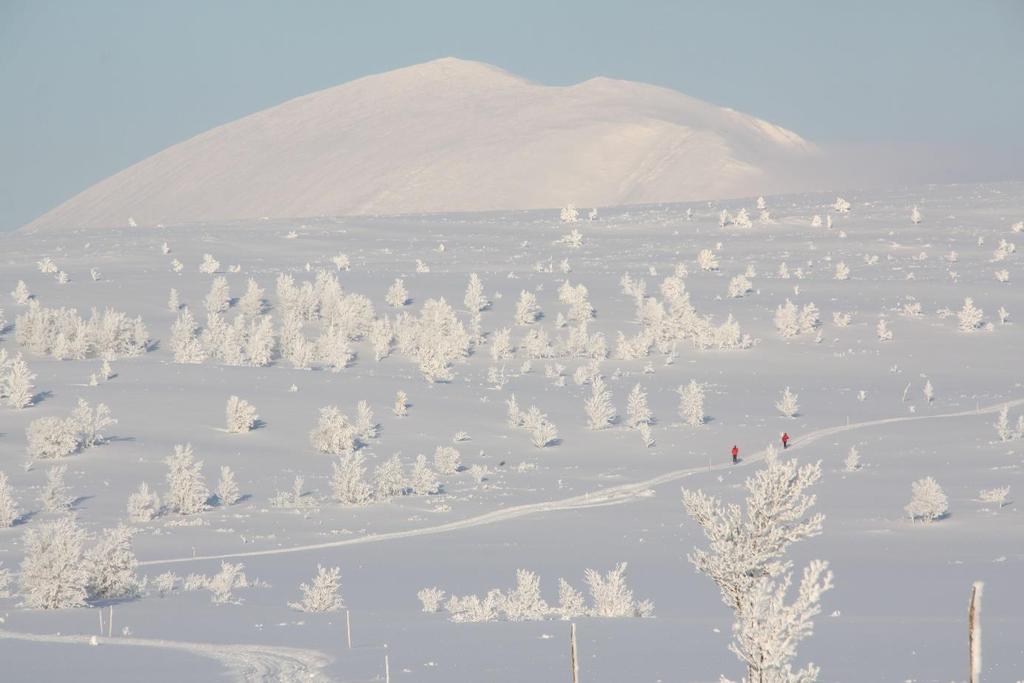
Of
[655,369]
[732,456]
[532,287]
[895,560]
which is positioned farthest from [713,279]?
[895,560]

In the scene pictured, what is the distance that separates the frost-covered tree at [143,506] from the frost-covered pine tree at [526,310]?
28.2 metres

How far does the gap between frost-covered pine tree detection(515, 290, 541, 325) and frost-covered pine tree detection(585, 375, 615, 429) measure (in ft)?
44.3

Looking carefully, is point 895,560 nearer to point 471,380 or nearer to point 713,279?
point 471,380

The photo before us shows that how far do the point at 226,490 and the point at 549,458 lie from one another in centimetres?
903

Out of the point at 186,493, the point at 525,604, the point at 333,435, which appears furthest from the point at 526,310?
the point at 525,604

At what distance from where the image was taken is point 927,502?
27.4 m

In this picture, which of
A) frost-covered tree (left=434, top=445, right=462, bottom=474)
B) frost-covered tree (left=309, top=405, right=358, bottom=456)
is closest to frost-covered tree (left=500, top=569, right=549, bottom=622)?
frost-covered tree (left=434, top=445, right=462, bottom=474)

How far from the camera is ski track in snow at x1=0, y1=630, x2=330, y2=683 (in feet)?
47.7

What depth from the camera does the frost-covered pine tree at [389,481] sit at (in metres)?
32.6

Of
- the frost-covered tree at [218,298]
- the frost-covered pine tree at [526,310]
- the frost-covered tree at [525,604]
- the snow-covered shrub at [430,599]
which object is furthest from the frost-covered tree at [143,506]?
the frost-covered pine tree at [526,310]

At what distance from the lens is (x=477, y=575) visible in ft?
77.6

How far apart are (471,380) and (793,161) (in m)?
158

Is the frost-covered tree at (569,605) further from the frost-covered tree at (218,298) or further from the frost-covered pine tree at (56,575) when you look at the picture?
the frost-covered tree at (218,298)

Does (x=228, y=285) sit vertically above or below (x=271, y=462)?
above
